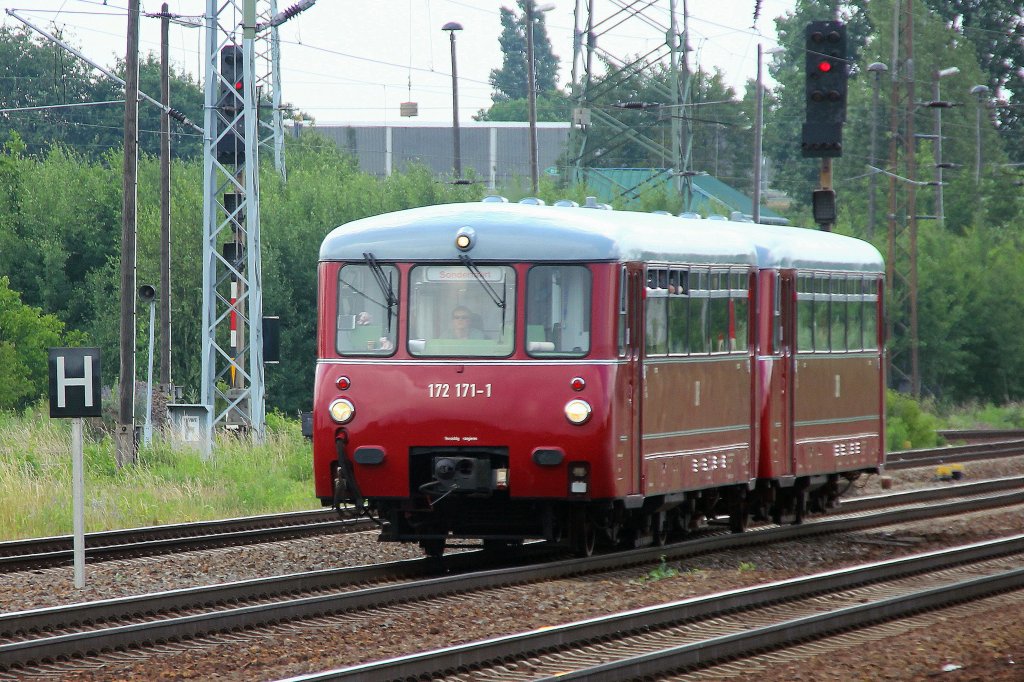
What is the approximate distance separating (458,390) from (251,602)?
2.51 meters

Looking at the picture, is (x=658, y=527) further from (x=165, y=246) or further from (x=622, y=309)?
(x=165, y=246)

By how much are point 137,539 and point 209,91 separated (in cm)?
1052

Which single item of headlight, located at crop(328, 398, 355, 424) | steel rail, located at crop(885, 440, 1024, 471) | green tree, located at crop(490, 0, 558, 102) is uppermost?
green tree, located at crop(490, 0, 558, 102)

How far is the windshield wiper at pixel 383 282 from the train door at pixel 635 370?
1872 mm

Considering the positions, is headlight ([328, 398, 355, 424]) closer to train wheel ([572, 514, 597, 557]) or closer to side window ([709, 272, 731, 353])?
train wheel ([572, 514, 597, 557])

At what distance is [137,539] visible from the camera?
16.4 meters

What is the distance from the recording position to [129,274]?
2352 cm

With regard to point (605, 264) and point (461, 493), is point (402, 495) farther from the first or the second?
point (605, 264)

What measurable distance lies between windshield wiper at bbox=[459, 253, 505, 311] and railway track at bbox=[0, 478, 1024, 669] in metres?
2.09

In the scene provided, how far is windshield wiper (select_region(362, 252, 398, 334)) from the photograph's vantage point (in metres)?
14.1

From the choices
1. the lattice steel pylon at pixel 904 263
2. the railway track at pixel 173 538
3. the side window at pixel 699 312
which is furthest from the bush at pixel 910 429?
the side window at pixel 699 312

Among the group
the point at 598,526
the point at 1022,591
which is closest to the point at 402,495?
the point at 598,526

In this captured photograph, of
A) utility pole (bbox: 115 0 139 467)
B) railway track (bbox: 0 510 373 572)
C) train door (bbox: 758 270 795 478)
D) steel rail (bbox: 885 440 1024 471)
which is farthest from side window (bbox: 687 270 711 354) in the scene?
steel rail (bbox: 885 440 1024 471)

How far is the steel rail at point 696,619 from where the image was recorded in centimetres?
919
